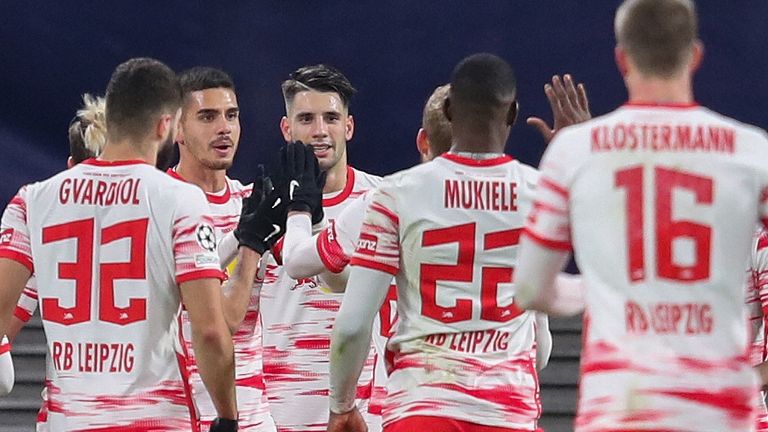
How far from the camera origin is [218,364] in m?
4.83

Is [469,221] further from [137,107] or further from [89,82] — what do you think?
[89,82]

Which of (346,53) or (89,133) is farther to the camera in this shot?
(346,53)

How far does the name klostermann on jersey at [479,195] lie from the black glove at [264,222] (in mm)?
973

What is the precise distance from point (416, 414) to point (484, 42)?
488 centimetres

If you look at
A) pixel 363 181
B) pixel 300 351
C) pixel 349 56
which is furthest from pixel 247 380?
pixel 349 56

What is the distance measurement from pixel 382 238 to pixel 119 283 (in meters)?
0.78

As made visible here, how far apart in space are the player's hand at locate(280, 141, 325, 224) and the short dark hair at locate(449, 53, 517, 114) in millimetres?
979

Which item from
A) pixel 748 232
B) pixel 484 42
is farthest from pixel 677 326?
pixel 484 42

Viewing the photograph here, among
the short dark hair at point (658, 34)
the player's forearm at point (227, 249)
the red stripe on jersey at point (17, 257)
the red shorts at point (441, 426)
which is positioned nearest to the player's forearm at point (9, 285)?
the red stripe on jersey at point (17, 257)

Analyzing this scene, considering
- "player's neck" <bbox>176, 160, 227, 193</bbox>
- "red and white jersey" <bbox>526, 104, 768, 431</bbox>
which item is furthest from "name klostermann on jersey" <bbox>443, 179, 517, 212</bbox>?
"player's neck" <bbox>176, 160, 227, 193</bbox>

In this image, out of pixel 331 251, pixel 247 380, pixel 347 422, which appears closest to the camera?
pixel 347 422

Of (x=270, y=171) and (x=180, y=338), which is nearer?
(x=180, y=338)

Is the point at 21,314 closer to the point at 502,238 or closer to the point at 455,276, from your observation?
the point at 455,276

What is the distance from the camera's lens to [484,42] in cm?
941
